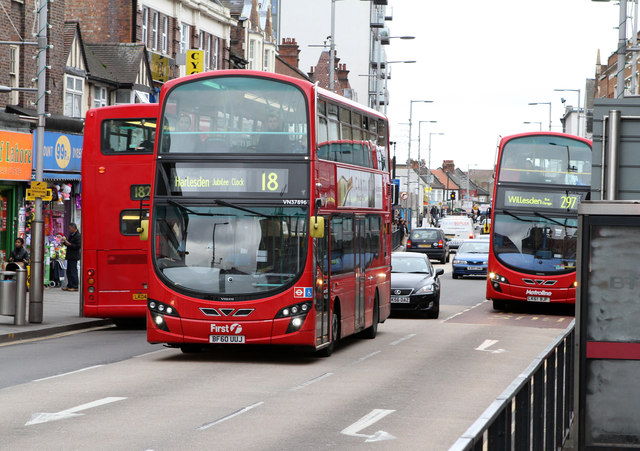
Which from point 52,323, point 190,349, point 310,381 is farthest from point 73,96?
point 310,381

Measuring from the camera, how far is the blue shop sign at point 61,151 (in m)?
33.1

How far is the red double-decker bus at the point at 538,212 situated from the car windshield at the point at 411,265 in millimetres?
1836

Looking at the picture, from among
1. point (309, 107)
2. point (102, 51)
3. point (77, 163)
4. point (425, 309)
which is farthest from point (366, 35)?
point (309, 107)

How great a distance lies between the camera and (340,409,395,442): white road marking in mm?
10434

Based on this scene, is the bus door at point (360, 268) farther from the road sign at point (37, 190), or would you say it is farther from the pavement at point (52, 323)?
the road sign at point (37, 190)

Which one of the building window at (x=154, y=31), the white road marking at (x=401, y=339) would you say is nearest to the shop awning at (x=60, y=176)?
the building window at (x=154, y=31)

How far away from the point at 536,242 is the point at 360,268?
9833mm

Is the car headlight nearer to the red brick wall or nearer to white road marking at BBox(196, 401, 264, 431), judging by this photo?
white road marking at BBox(196, 401, 264, 431)

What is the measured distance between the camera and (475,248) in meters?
48.1

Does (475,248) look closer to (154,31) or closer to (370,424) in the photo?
(154,31)

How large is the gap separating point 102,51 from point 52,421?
32.4 m

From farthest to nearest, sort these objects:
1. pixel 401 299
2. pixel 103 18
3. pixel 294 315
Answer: pixel 103 18, pixel 401 299, pixel 294 315

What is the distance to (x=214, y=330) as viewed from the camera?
16031 millimetres

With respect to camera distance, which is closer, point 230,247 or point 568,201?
point 230,247
